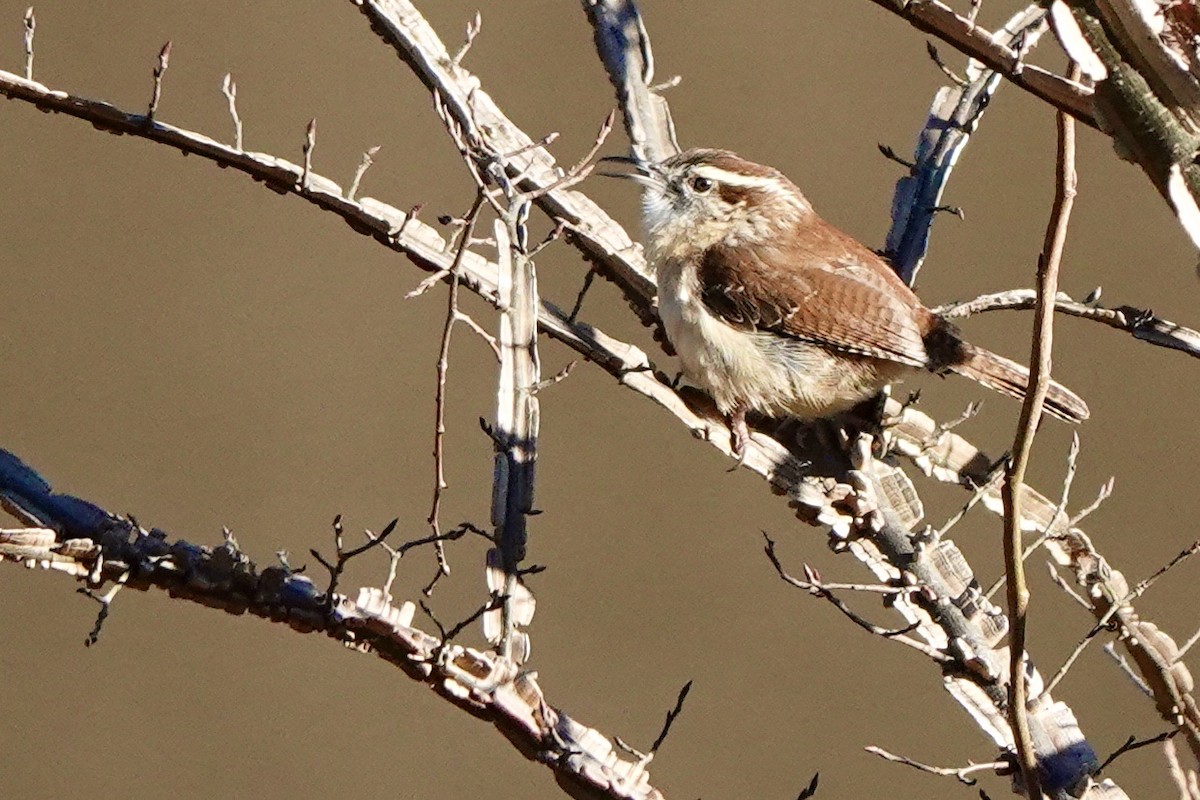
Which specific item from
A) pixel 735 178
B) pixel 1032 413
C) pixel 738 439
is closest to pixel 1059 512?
pixel 1032 413

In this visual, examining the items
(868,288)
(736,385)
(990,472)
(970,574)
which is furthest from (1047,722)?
(868,288)

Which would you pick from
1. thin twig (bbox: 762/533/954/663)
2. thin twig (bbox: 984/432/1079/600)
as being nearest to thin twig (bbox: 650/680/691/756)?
thin twig (bbox: 762/533/954/663)

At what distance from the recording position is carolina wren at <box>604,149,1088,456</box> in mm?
2781

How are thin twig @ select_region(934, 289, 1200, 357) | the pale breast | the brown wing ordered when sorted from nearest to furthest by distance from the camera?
thin twig @ select_region(934, 289, 1200, 357) → the pale breast → the brown wing

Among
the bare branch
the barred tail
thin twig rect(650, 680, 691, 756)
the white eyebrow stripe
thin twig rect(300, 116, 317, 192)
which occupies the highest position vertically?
the white eyebrow stripe

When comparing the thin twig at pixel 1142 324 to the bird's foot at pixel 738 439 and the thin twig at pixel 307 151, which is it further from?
the thin twig at pixel 307 151

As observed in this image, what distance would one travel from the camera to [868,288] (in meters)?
2.95

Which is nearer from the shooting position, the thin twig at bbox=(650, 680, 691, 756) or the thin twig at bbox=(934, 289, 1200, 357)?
the thin twig at bbox=(650, 680, 691, 756)

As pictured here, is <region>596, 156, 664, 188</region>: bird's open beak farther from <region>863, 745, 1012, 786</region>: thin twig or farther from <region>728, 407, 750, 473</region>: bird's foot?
<region>863, 745, 1012, 786</region>: thin twig

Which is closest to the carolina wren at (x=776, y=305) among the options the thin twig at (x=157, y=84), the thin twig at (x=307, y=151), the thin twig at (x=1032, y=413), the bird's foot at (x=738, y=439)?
the bird's foot at (x=738, y=439)

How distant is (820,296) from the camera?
304 centimetres

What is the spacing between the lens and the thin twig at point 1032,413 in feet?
3.43

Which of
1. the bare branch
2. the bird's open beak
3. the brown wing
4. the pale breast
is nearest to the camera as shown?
the bare branch

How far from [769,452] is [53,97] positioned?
1.24 m
